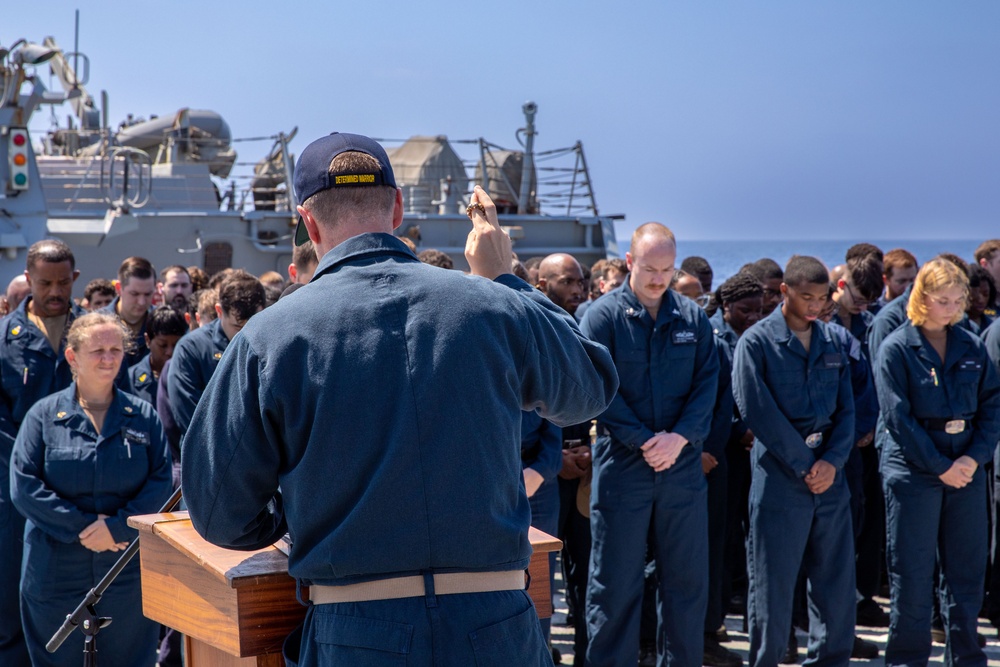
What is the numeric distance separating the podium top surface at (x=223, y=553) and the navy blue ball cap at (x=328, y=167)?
830 millimetres

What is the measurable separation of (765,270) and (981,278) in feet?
4.83

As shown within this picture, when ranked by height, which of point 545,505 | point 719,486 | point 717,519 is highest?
point 545,505

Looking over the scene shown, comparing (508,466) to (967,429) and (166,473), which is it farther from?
(967,429)

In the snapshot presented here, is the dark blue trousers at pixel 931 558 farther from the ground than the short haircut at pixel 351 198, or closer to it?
closer to it

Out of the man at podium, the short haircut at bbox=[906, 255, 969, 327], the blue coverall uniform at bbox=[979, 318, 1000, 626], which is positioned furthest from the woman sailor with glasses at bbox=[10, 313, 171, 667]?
the blue coverall uniform at bbox=[979, 318, 1000, 626]

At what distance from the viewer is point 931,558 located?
5.36 m

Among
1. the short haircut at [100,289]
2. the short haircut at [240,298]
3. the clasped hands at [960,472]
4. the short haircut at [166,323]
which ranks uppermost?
the short haircut at [240,298]

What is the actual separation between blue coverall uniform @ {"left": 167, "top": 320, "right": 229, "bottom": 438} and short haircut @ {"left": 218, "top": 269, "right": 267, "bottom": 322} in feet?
0.54

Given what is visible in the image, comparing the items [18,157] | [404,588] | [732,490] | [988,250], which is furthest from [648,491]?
[18,157]

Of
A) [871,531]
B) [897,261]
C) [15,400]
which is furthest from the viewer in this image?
[897,261]

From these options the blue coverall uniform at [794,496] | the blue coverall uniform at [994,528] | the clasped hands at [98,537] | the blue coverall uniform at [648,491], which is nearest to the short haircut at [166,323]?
the clasped hands at [98,537]

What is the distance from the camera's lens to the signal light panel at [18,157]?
11.6 m

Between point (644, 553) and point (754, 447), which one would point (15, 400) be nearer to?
point (644, 553)

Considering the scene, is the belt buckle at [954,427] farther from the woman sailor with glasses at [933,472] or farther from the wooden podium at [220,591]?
the wooden podium at [220,591]
